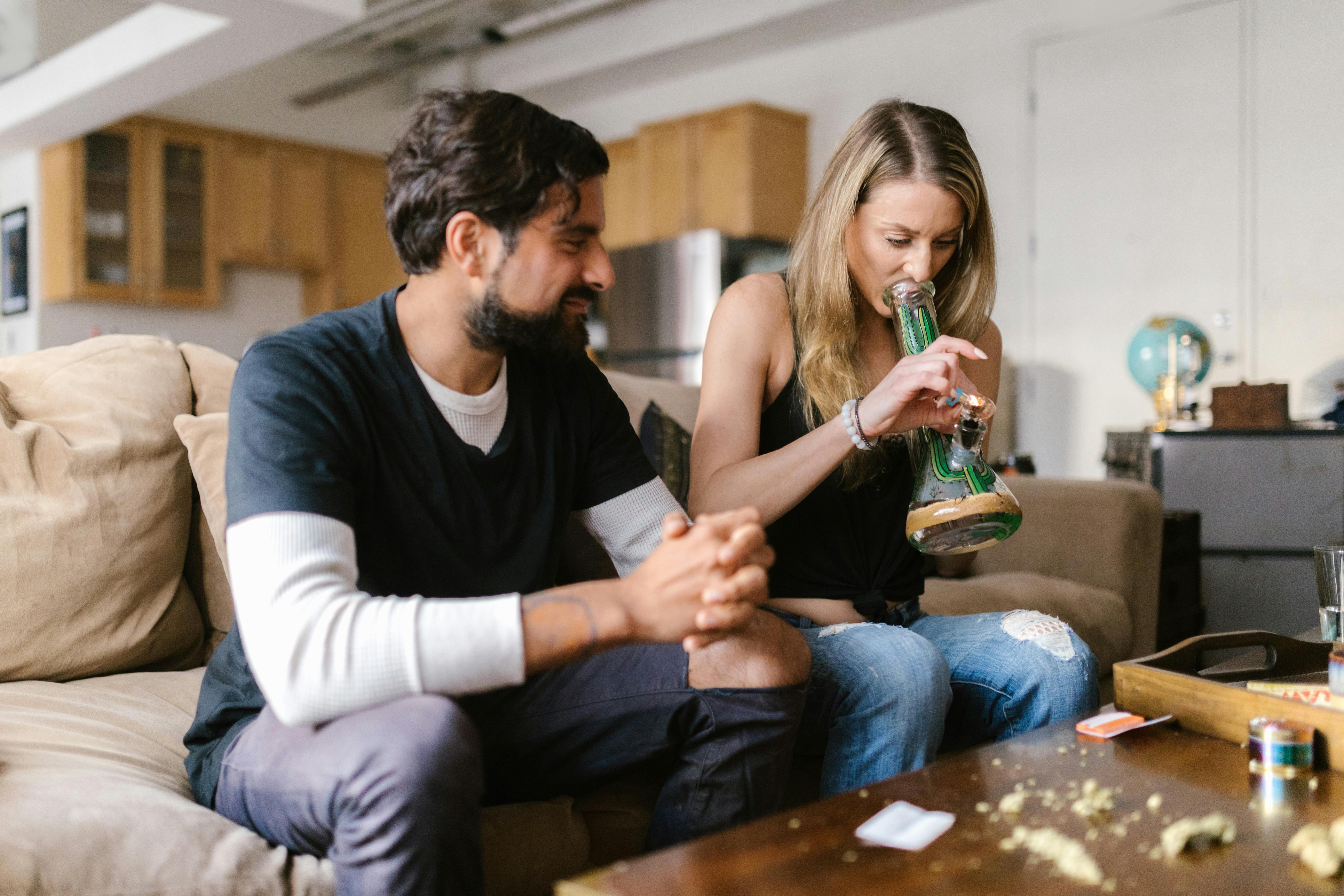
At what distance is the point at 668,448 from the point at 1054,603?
79 cm

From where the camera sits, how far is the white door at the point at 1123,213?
4020mm

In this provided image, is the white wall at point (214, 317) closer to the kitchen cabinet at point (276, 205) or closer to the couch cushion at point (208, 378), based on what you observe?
the kitchen cabinet at point (276, 205)

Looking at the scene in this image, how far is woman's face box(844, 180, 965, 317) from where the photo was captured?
1411 mm

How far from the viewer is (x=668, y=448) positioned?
1.87m

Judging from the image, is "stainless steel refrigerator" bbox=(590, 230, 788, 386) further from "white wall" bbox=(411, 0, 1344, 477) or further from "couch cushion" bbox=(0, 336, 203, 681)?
"couch cushion" bbox=(0, 336, 203, 681)

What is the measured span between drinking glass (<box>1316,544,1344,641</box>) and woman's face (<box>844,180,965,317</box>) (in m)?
0.57

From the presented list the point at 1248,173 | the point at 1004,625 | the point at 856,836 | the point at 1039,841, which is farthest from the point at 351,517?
the point at 1248,173

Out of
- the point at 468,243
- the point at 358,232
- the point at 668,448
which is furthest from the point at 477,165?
the point at 358,232

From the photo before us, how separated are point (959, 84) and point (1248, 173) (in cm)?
128

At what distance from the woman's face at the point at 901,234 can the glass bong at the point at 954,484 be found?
0.04 m

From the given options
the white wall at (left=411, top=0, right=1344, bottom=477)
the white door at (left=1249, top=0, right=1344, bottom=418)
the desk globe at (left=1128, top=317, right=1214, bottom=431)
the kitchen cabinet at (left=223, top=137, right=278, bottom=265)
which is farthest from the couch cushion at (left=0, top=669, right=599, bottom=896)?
the kitchen cabinet at (left=223, top=137, right=278, bottom=265)

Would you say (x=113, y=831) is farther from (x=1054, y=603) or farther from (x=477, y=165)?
(x=1054, y=603)

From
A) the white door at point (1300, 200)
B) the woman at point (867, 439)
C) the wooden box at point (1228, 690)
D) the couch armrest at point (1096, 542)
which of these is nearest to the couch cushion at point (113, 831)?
the woman at point (867, 439)

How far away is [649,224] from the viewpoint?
18.5 feet
